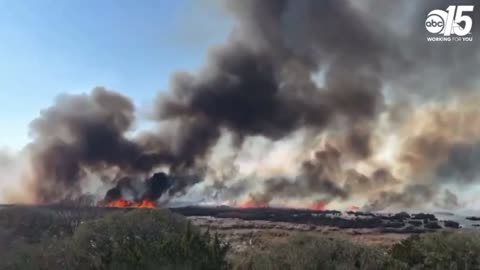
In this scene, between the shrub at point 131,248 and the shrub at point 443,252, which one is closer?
the shrub at point 131,248

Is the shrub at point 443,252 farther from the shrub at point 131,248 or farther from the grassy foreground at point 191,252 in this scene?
the shrub at point 131,248

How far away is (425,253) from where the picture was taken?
561 inches

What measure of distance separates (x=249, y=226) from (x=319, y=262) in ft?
73.5

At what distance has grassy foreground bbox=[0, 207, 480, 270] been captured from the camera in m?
12.8

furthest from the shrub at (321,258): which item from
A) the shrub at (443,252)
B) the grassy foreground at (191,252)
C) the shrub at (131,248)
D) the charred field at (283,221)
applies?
the charred field at (283,221)

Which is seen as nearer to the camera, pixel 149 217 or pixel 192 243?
pixel 192 243

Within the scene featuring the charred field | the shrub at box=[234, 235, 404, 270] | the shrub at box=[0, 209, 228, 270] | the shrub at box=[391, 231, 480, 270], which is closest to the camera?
the shrub at box=[0, 209, 228, 270]

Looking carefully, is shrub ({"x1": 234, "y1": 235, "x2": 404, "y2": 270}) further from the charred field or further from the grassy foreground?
the charred field

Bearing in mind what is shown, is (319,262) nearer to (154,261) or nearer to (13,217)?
(154,261)

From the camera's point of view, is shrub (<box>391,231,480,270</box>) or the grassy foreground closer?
the grassy foreground

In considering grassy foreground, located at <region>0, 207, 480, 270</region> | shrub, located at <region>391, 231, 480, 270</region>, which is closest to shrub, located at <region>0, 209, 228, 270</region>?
grassy foreground, located at <region>0, 207, 480, 270</region>

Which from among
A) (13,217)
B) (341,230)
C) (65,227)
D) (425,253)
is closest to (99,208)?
(13,217)

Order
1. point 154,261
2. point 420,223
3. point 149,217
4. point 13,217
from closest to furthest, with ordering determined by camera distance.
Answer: point 154,261, point 149,217, point 13,217, point 420,223

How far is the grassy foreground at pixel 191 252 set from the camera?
1278 centimetres
